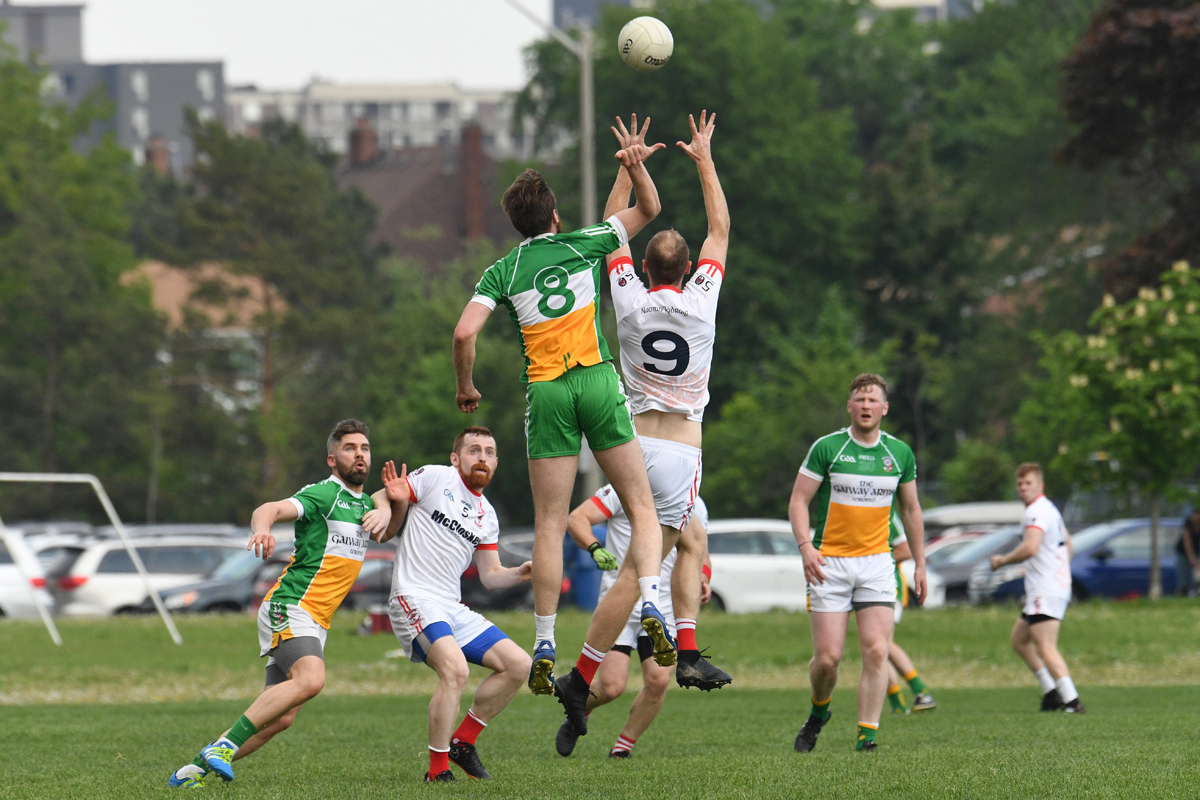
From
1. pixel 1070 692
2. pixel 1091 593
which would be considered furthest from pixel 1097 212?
pixel 1070 692

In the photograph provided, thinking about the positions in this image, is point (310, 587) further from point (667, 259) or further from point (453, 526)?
point (667, 259)

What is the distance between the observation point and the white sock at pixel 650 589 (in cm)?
787

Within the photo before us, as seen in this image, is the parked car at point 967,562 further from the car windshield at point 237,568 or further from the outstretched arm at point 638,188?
the outstretched arm at point 638,188

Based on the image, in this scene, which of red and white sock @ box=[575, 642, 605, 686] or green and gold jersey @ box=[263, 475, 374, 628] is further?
green and gold jersey @ box=[263, 475, 374, 628]

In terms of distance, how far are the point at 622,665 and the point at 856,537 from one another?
1.83m

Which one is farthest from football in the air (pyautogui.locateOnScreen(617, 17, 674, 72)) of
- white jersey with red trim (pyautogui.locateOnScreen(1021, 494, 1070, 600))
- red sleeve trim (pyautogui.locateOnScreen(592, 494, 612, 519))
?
white jersey with red trim (pyautogui.locateOnScreen(1021, 494, 1070, 600))

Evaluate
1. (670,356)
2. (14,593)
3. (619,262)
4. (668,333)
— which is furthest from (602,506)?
(14,593)

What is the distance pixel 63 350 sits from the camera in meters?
51.6

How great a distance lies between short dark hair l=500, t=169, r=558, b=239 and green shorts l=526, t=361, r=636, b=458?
773mm

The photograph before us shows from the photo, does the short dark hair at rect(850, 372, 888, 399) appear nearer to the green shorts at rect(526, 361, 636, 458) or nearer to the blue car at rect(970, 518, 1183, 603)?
the green shorts at rect(526, 361, 636, 458)

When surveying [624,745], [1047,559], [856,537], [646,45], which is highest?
[646,45]

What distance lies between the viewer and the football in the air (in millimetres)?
8422

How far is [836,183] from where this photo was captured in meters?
49.4

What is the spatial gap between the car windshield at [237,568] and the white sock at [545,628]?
19.2 metres
